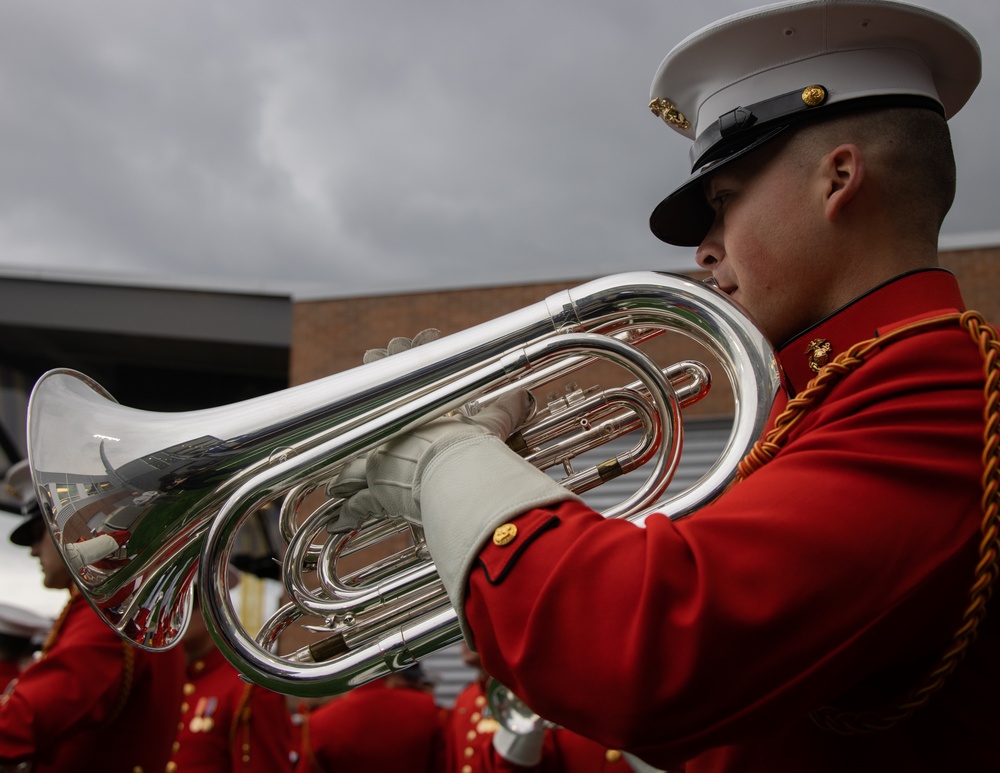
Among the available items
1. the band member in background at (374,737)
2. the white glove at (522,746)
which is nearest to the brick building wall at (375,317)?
the band member in background at (374,737)

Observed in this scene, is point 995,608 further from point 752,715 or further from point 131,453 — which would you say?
point 131,453

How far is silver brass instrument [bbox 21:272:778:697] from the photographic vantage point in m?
1.63

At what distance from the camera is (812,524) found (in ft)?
3.60

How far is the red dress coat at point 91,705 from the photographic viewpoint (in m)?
3.57

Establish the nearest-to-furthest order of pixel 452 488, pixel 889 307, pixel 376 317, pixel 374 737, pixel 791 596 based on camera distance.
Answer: pixel 791 596 < pixel 452 488 < pixel 889 307 < pixel 374 737 < pixel 376 317

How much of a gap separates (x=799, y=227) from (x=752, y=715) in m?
0.83

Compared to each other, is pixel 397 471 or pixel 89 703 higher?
pixel 397 471

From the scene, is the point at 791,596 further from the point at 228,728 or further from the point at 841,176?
the point at 228,728

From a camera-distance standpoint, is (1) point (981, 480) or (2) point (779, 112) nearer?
(1) point (981, 480)

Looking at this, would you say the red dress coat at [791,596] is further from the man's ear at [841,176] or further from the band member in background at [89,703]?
the band member in background at [89,703]

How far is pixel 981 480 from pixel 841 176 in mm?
611

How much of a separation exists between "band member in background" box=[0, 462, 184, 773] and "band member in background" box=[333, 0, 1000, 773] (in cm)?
275

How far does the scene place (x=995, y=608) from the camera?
48.4 inches

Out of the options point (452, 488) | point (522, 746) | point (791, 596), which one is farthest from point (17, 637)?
point (791, 596)
